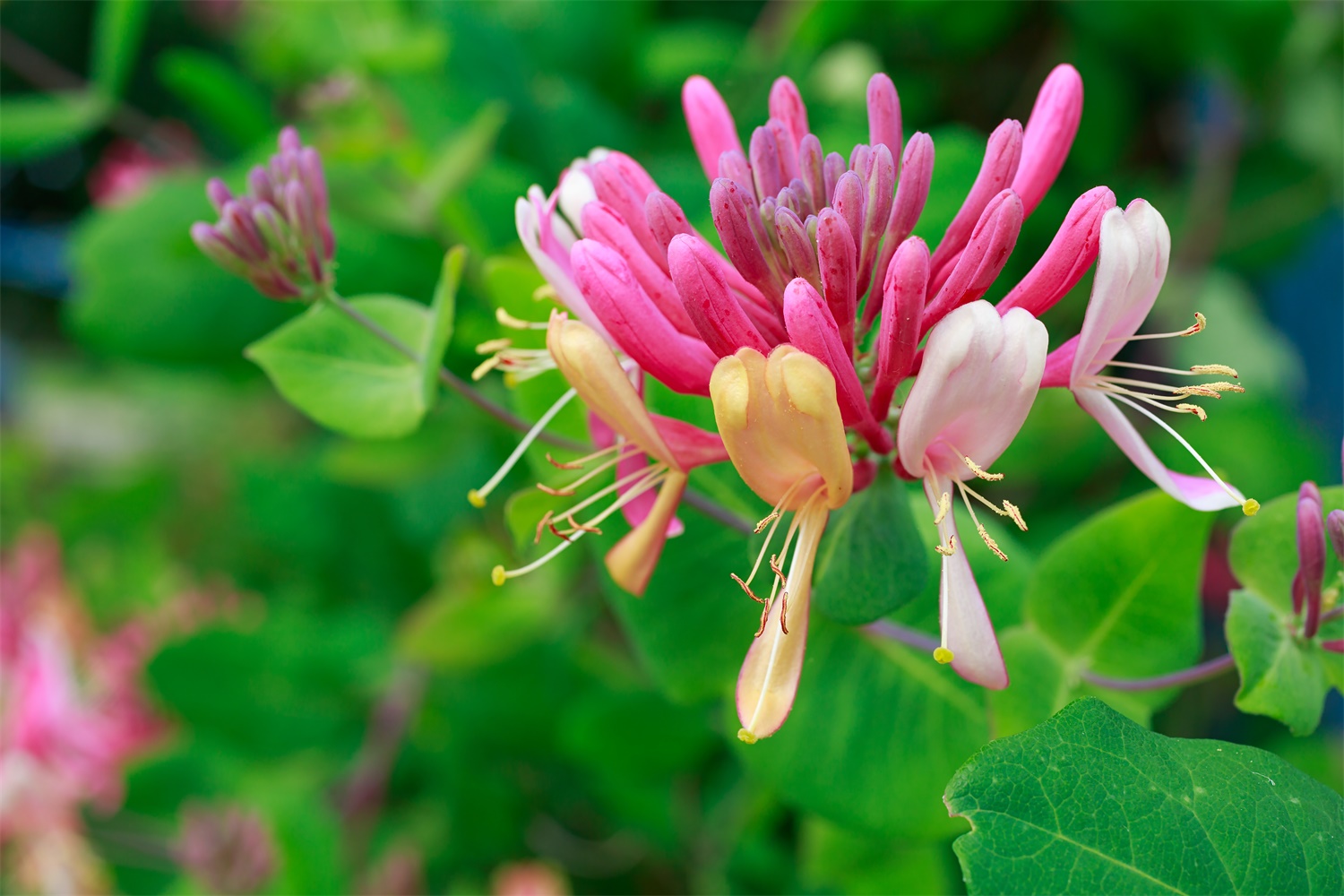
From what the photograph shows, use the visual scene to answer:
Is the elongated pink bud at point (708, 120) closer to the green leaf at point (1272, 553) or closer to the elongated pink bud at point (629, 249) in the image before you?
the elongated pink bud at point (629, 249)

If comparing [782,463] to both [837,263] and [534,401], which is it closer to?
[837,263]

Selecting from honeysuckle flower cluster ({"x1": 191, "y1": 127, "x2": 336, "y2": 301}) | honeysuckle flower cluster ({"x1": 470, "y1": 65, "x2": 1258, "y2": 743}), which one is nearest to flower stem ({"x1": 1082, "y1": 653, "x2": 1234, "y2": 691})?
honeysuckle flower cluster ({"x1": 470, "y1": 65, "x2": 1258, "y2": 743})

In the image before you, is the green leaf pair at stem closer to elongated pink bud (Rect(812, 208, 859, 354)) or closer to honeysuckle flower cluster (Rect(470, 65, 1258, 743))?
honeysuckle flower cluster (Rect(470, 65, 1258, 743))

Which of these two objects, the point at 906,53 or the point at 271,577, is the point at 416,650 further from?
the point at 906,53

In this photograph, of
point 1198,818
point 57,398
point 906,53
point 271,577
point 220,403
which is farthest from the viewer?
point 57,398

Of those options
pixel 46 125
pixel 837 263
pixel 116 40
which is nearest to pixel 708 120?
pixel 837 263

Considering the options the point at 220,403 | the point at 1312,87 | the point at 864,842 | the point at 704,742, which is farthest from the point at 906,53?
the point at 220,403
